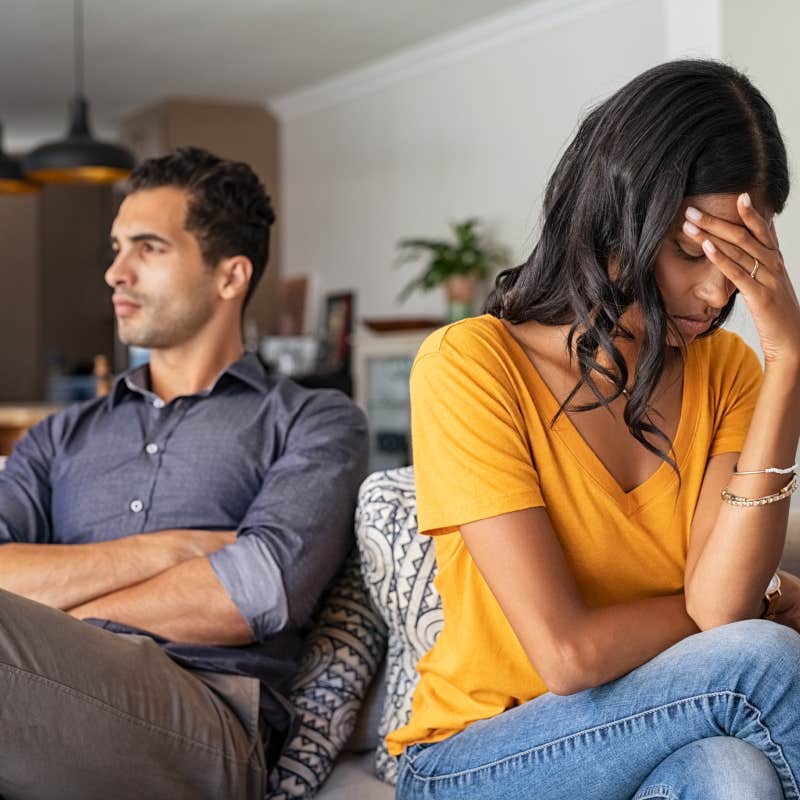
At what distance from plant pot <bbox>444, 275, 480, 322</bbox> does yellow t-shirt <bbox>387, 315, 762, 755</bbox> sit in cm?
422

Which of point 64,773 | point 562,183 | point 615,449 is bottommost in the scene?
point 64,773

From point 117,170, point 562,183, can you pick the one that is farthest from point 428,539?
point 117,170

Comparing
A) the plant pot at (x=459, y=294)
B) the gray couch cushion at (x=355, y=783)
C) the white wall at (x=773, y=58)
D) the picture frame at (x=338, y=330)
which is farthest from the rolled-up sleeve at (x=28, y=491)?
the picture frame at (x=338, y=330)

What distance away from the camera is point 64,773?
1448 mm

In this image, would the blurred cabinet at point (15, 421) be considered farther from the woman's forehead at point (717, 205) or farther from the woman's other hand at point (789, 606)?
the woman's forehead at point (717, 205)

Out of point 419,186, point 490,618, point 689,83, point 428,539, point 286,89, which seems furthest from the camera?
point 286,89

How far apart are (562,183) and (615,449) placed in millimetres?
311

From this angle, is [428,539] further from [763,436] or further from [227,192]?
[227,192]

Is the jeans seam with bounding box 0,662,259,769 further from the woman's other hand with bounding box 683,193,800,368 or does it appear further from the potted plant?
the potted plant

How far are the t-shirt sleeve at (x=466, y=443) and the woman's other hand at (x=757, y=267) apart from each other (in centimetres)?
27

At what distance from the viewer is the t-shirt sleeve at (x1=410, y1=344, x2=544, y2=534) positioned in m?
1.29

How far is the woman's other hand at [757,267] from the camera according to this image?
125 cm

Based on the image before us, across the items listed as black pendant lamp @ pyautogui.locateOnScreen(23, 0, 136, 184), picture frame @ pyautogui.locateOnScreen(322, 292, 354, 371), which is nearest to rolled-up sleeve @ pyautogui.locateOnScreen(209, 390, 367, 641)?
black pendant lamp @ pyautogui.locateOnScreen(23, 0, 136, 184)

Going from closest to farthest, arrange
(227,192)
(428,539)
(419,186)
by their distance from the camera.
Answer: (428,539) → (227,192) → (419,186)
